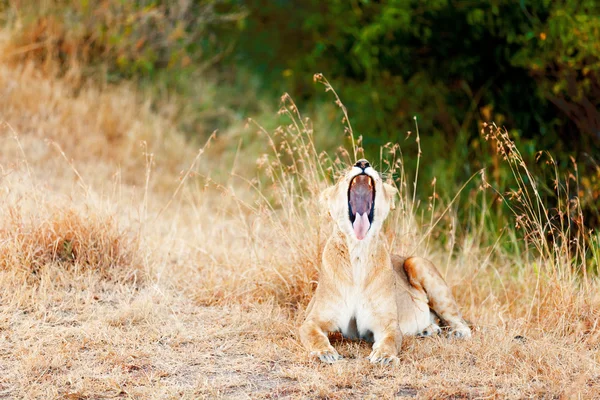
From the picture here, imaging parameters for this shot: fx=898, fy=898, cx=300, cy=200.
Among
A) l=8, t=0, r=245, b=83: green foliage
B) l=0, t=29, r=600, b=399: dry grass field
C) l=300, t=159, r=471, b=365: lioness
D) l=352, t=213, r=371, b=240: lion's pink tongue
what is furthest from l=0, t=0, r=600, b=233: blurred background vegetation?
l=352, t=213, r=371, b=240: lion's pink tongue

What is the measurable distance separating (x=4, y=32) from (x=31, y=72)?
2.05 feet

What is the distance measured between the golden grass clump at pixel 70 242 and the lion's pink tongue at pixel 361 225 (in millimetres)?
1909

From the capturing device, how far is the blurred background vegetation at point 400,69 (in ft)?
31.0

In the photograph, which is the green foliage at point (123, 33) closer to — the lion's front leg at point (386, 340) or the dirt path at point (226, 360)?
the dirt path at point (226, 360)

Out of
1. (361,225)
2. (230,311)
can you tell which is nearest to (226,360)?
(230,311)

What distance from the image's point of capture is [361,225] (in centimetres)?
518

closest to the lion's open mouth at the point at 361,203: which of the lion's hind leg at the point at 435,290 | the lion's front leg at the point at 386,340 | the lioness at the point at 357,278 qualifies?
the lioness at the point at 357,278

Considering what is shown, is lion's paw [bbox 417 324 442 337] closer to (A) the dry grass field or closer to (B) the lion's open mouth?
(A) the dry grass field

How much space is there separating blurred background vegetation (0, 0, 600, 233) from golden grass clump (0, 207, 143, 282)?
115 inches

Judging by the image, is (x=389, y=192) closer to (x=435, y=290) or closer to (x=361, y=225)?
(x=361, y=225)

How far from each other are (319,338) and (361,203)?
82cm

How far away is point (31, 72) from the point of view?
1085 cm

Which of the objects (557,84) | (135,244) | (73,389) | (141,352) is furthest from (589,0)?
(73,389)

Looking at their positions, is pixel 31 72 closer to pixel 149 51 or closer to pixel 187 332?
pixel 149 51
